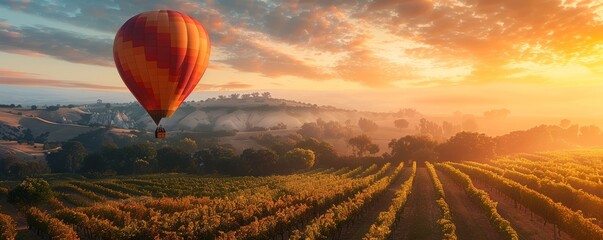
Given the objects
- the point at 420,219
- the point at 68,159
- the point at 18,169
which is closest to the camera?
the point at 420,219

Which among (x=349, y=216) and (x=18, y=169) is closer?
(x=349, y=216)

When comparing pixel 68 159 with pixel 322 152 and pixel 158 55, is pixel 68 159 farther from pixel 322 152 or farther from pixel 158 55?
pixel 158 55

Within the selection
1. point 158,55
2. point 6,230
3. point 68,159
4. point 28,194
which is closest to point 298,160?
point 28,194

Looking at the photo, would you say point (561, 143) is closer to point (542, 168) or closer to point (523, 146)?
point (523, 146)

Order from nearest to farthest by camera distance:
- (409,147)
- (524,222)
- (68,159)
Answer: (524,222)
(409,147)
(68,159)

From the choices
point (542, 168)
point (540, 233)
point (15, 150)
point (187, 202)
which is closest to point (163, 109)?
point (187, 202)

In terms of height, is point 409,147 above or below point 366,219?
above

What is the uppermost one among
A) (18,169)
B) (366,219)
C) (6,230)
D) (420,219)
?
(420,219)

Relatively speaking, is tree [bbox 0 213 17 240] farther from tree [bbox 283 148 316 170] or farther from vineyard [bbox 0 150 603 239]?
tree [bbox 283 148 316 170]

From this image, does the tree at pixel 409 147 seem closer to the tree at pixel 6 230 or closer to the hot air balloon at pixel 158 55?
the hot air balloon at pixel 158 55
